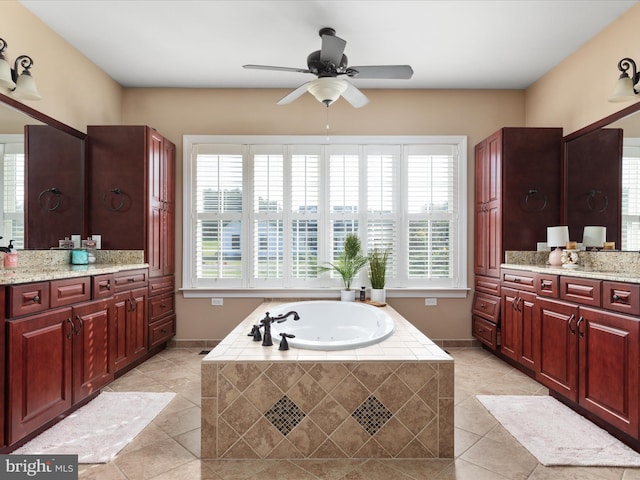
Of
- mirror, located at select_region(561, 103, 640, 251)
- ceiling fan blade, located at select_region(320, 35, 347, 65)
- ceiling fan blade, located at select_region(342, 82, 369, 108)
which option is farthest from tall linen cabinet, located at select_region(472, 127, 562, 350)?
ceiling fan blade, located at select_region(320, 35, 347, 65)

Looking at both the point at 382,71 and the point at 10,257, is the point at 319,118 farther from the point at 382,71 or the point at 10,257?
the point at 10,257

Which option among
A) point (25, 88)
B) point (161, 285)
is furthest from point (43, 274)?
point (161, 285)

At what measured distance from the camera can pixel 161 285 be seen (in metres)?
3.70

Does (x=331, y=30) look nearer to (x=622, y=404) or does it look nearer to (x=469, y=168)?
(x=469, y=168)

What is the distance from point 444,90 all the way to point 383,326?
291cm

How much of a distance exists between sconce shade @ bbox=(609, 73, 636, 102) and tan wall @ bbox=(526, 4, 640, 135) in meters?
0.21

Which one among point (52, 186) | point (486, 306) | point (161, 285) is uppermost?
point (52, 186)

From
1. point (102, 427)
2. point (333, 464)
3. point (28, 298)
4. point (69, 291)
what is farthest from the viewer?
point (69, 291)

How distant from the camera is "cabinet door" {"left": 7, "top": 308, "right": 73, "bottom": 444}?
1.91 m

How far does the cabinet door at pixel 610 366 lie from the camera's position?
200 centimetres

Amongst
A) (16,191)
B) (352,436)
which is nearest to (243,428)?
(352,436)

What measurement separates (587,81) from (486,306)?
2290 millimetres

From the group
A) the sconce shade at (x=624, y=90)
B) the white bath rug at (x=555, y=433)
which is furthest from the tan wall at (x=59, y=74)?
the sconce shade at (x=624, y=90)

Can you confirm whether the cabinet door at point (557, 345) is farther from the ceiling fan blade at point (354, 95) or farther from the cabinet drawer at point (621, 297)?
the ceiling fan blade at point (354, 95)
